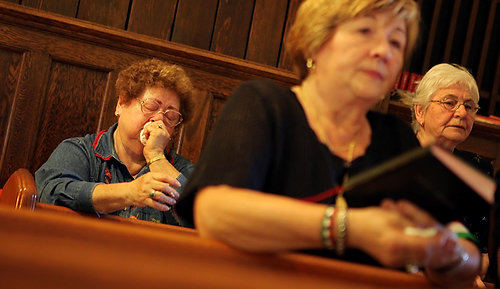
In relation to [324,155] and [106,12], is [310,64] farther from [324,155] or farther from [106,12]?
[106,12]

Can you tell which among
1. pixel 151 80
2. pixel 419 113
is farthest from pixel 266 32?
pixel 419 113

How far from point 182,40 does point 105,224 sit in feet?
7.00

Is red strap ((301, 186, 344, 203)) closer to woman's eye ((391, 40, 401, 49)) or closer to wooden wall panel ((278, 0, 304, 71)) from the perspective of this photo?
woman's eye ((391, 40, 401, 49))

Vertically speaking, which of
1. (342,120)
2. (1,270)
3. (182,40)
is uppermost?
(182,40)

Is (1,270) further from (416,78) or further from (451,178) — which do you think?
(416,78)

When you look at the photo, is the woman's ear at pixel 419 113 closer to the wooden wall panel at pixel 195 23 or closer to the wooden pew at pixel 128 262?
the wooden wall panel at pixel 195 23

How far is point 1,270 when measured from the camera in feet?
1.93

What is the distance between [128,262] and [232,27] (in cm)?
229

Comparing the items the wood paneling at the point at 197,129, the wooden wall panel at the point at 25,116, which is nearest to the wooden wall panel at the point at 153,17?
the wood paneling at the point at 197,129

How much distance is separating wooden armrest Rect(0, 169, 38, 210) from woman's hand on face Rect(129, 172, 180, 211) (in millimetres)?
349

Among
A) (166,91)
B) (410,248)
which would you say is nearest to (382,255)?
(410,248)

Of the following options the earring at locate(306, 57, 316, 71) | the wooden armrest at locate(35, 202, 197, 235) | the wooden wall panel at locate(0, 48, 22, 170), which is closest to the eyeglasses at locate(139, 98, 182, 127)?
the wooden wall panel at locate(0, 48, 22, 170)

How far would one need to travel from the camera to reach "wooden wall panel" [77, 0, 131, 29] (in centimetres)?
260

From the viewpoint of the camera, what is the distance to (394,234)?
79cm
